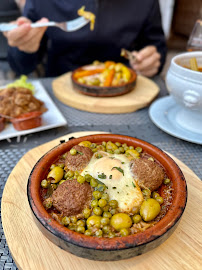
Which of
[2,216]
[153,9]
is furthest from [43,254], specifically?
[153,9]

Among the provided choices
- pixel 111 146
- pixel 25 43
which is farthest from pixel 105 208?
pixel 25 43

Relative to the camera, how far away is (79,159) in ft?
3.83

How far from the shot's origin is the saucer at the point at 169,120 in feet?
5.48

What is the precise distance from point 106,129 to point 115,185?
86 cm

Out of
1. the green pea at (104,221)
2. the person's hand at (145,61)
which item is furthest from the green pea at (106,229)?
the person's hand at (145,61)

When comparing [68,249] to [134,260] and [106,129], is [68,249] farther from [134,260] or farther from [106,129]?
[106,129]

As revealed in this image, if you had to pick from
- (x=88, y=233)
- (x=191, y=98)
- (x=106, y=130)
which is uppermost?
(x=191, y=98)

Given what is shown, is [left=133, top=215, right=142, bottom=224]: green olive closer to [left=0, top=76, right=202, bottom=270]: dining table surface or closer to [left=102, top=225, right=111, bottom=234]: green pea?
[left=102, top=225, right=111, bottom=234]: green pea

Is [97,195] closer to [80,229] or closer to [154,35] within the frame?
[80,229]

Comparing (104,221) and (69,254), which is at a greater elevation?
(104,221)

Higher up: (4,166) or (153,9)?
(153,9)

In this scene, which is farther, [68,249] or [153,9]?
[153,9]

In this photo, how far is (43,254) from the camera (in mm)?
948

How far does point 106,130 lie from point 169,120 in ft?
1.56
